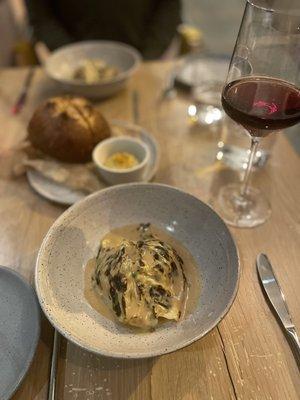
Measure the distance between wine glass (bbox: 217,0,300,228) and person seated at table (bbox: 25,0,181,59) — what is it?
120 cm

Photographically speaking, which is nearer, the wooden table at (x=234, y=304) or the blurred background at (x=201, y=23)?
the wooden table at (x=234, y=304)

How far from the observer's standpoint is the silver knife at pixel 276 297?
0.67 metres

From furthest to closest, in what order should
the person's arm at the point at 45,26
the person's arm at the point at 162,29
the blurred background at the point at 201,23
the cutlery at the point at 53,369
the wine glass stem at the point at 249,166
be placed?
the blurred background at the point at 201,23
the person's arm at the point at 162,29
the person's arm at the point at 45,26
the wine glass stem at the point at 249,166
the cutlery at the point at 53,369

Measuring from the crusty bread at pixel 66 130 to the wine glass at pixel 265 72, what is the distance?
39cm

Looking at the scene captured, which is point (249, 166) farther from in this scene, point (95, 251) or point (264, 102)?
point (95, 251)

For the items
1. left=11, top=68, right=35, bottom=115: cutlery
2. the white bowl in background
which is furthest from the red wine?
left=11, top=68, right=35, bottom=115: cutlery

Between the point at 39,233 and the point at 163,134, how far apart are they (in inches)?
19.9

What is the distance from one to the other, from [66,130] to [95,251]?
37cm

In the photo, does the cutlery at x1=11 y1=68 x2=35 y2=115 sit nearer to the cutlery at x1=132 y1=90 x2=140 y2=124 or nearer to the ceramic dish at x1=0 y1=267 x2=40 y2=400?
the cutlery at x1=132 y1=90 x2=140 y2=124

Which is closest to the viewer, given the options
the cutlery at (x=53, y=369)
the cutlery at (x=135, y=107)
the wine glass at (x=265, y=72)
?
the cutlery at (x=53, y=369)

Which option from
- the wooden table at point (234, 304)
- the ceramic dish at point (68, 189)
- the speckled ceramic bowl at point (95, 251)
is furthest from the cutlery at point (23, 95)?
the speckled ceramic bowl at point (95, 251)

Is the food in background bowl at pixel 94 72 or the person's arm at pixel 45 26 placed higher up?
the food in background bowl at pixel 94 72

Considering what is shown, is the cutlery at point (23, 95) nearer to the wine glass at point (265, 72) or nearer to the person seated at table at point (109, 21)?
the person seated at table at point (109, 21)

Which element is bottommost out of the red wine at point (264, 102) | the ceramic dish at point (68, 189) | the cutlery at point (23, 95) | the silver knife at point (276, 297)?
the cutlery at point (23, 95)
